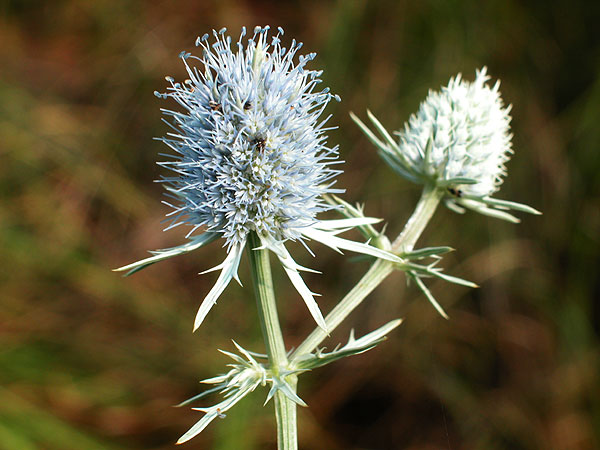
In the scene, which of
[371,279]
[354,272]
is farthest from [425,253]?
[354,272]

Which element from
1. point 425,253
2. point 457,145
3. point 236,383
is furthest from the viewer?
point 457,145

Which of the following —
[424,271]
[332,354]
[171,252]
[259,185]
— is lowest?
[332,354]

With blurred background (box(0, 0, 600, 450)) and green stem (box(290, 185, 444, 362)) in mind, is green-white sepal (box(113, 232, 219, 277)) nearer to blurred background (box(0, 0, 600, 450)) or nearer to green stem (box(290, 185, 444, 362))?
green stem (box(290, 185, 444, 362))

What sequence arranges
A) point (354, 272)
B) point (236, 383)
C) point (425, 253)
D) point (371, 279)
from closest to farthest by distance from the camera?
1. point (236, 383)
2. point (425, 253)
3. point (371, 279)
4. point (354, 272)

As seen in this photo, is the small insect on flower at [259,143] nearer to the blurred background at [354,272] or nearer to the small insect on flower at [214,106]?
the small insect on flower at [214,106]

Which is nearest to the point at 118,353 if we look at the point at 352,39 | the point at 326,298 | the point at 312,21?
the point at 326,298

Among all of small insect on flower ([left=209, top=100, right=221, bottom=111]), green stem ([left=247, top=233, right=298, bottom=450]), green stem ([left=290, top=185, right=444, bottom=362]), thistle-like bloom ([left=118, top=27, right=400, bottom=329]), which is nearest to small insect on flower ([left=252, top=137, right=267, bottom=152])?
thistle-like bloom ([left=118, top=27, right=400, bottom=329])

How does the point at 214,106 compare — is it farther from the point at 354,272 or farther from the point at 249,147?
the point at 354,272
